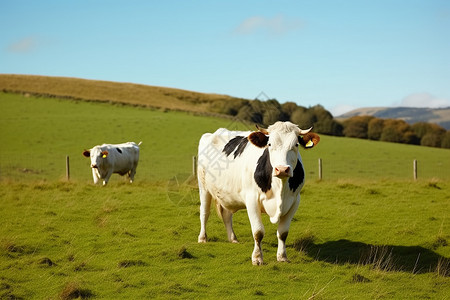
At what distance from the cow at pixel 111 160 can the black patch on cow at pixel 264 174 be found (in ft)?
39.0

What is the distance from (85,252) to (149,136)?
33448 mm

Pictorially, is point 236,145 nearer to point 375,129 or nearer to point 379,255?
point 379,255

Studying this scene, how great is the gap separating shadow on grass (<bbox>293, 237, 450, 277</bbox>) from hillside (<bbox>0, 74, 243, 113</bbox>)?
167 ft

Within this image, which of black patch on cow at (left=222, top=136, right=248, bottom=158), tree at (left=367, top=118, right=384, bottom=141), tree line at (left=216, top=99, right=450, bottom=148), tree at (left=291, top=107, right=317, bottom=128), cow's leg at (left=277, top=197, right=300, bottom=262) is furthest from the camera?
tree at (left=367, top=118, right=384, bottom=141)

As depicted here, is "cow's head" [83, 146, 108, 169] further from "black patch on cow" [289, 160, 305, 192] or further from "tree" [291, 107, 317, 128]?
"tree" [291, 107, 317, 128]

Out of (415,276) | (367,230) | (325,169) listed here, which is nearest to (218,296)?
(415,276)

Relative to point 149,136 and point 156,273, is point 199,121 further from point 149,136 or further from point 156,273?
point 156,273

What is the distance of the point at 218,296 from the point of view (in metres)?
6.93

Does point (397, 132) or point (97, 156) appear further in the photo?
point (397, 132)

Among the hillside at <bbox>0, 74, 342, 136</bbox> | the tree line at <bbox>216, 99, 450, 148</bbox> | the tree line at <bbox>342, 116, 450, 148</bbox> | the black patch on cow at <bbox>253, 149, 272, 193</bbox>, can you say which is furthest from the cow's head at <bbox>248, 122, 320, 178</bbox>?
the tree line at <bbox>342, 116, 450, 148</bbox>

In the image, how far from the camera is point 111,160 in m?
21.0

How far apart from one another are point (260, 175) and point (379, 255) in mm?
2807

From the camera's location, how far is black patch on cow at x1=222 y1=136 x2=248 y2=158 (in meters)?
9.41

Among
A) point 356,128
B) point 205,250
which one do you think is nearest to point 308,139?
point 205,250
